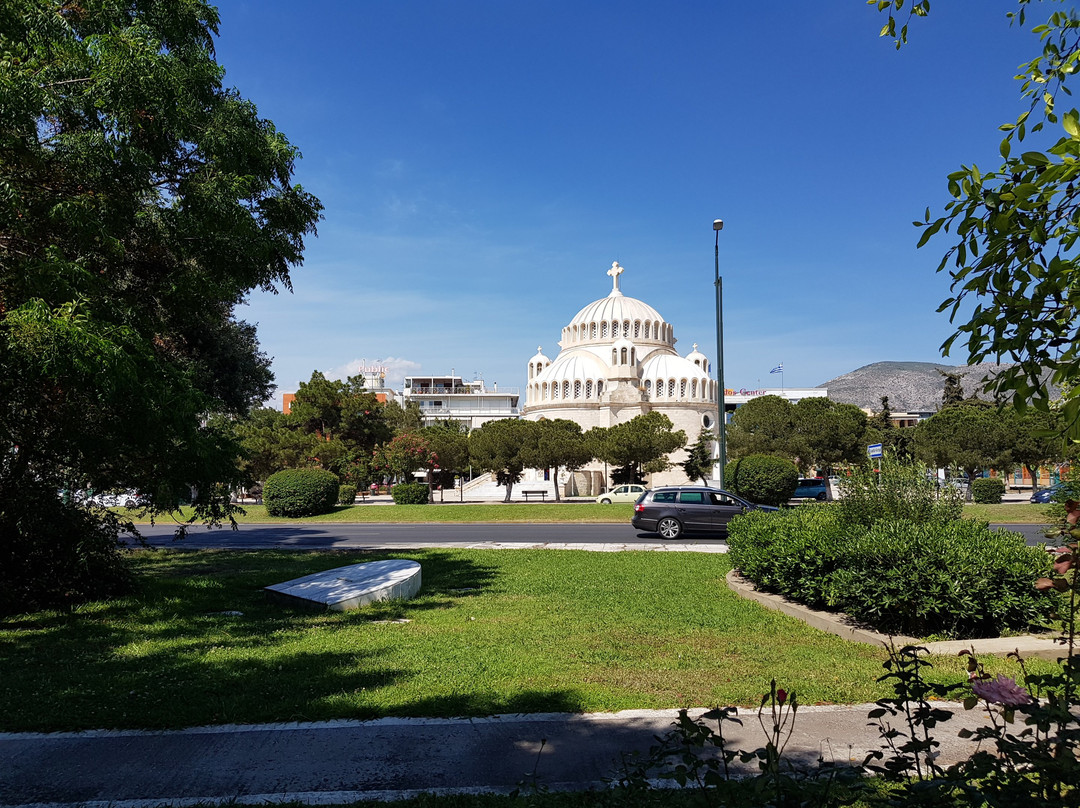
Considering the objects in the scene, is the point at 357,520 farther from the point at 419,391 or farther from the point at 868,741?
the point at 419,391

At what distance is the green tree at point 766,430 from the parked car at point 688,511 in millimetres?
24907

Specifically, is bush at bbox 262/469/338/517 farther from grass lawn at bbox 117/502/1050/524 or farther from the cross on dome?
the cross on dome

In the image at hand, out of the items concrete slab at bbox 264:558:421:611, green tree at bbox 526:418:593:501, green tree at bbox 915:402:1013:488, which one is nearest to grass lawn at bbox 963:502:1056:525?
green tree at bbox 915:402:1013:488

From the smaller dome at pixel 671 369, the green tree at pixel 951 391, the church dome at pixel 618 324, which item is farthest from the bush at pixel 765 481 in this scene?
the green tree at pixel 951 391

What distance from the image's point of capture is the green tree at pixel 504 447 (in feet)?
131

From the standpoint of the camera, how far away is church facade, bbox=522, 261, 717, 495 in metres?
59.8

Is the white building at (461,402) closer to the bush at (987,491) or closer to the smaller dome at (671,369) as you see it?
the smaller dome at (671,369)

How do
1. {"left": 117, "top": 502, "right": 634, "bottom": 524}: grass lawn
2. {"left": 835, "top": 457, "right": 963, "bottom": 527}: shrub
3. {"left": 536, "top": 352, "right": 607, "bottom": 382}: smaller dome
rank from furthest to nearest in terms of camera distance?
{"left": 536, "top": 352, "right": 607, "bottom": 382}: smaller dome → {"left": 117, "top": 502, "right": 634, "bottom": 524}: grass lawn → {"left": 835, "top": 457, "right": 963, "bottom": 527}: shrub

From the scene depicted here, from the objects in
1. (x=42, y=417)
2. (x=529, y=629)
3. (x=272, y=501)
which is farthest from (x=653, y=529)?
(x=272, y=501)

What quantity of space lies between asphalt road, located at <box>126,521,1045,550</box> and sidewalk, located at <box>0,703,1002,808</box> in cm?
1240

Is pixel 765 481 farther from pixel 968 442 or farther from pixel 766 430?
pixel 968 442

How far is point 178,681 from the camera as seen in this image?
5734 millimetres

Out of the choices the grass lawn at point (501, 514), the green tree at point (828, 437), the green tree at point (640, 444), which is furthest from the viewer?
the green tree at point (828, 437)

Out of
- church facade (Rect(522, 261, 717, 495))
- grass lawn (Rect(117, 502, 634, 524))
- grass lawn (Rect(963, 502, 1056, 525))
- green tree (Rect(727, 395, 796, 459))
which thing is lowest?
grass lawn (Rect(117, 502, 634, 524))
